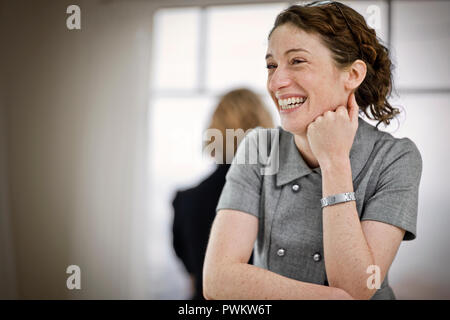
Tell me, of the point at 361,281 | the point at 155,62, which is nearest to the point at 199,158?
the point at 155,62

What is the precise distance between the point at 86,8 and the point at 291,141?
612 millimetres

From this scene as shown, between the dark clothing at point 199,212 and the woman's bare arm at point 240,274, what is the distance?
0.30 meters

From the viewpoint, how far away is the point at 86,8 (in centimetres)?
A: 94

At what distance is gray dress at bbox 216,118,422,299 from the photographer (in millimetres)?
629

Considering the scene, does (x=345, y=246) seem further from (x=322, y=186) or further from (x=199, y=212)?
(x=199, y=212)

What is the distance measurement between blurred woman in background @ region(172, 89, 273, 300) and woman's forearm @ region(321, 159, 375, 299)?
392 millimetres

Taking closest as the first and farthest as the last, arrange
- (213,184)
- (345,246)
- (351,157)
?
(345,246), (351,157), (213,184)

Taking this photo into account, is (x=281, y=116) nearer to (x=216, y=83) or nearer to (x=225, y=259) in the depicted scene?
(x=225, y=259)

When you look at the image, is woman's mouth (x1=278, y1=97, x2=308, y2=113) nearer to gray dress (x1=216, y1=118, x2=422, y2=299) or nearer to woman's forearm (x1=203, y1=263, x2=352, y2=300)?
gray dress (x1=216, y1=118, x2=422, y2=299)

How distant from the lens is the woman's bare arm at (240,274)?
23.0 inches

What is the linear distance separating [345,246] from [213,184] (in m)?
0.44

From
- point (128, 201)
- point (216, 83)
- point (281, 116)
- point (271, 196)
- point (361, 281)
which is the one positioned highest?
point (216, 83)

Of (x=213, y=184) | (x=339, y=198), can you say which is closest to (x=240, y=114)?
(x=213, y=184)

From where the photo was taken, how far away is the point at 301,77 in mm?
655
